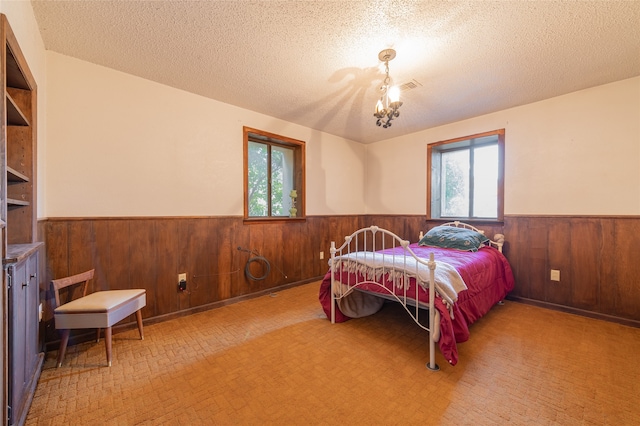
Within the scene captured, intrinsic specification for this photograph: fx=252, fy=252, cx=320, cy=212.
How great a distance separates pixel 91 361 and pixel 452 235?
375 cm

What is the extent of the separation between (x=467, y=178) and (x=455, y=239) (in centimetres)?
122

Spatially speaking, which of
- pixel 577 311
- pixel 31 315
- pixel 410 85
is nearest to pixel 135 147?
pixel 31 315

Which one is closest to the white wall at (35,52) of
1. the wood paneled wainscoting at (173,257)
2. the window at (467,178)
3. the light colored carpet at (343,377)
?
the wood paneled wainscoting at (173,257)

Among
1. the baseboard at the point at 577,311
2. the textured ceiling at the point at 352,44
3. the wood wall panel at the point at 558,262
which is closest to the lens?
the textured ceiling at the point at 352,44

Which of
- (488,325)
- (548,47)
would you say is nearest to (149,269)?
(488,325)

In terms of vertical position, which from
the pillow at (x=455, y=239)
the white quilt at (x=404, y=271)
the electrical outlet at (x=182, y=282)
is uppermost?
the pillow at (x=455, y=239)

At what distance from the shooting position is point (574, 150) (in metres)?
2.81

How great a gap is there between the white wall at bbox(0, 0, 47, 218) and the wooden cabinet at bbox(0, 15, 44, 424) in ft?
0.38

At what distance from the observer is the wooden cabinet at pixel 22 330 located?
4.08 ft

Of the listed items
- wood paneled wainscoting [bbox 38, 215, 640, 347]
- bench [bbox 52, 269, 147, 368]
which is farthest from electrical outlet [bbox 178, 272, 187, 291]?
bench [bbox 52, 269, 147, 368]

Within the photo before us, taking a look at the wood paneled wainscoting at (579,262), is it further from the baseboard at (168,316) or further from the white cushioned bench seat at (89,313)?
the white cushioned bench seat at (89,313)

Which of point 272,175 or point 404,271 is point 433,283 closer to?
point 404,271

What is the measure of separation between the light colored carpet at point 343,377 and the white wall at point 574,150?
1.31 metres

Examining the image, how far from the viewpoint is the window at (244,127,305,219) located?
3.48 metres
